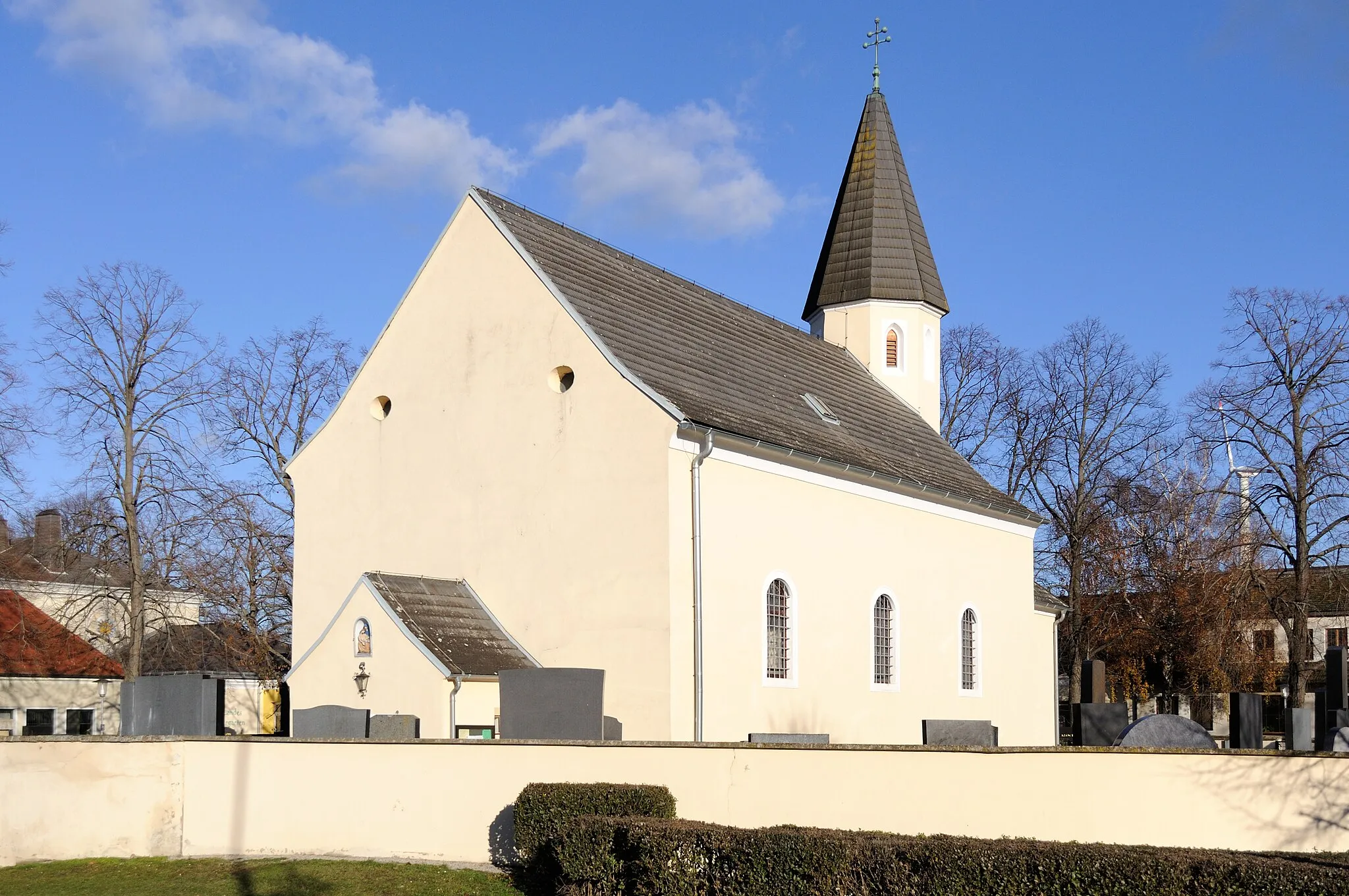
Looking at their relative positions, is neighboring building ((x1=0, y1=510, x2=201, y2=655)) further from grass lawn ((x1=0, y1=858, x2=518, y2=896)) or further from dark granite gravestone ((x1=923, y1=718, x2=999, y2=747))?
dark granite gravestone ((x1=923, y1=718, x2=999, y2=747))

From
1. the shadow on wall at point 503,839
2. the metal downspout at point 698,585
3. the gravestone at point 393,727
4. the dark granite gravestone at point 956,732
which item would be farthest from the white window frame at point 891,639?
the shadow on wall at point 503,839

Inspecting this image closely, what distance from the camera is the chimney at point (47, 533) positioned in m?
35.0

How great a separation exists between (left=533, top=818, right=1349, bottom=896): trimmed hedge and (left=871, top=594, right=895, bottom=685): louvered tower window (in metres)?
14.4

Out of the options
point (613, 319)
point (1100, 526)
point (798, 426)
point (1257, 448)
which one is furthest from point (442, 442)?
point (1100, 526)

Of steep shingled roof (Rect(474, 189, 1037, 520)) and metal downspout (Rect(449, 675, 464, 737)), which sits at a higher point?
steep shingled roof (Rect(474, 189, 1037, 520))

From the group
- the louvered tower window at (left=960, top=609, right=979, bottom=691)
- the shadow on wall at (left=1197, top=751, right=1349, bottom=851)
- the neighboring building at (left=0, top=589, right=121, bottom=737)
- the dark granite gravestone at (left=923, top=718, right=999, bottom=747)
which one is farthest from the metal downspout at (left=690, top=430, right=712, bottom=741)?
the neighboring building at (left=0, top=589, right=121, bottom=737)

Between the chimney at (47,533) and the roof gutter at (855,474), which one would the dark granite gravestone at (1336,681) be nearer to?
the roof gutter at (855,474)

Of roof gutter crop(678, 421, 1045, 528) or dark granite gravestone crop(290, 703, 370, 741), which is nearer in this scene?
dark granite gravestone crop(290, 703, 370, 741)

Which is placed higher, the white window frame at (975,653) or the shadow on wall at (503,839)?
the white window frame at (975,653)

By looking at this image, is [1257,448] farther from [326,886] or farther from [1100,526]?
[326,886]

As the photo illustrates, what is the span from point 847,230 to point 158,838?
1041 inches

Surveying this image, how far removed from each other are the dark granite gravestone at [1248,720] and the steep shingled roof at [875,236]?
68.5 feet

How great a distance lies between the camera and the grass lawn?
600 inches

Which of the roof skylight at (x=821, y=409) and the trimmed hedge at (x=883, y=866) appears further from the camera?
the roof skylight at (x=821, y=409)
